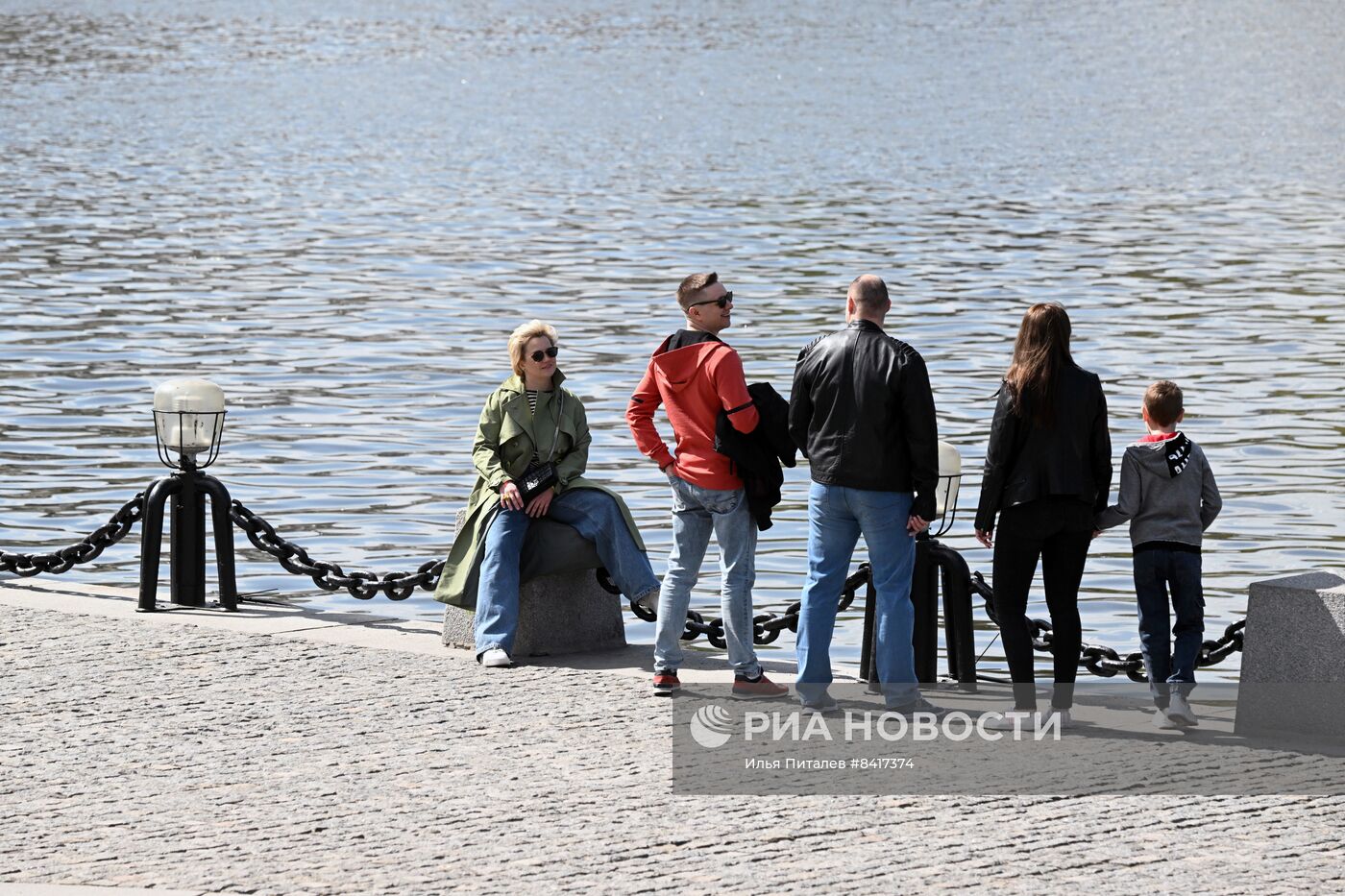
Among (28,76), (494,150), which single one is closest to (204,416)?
(494,150)

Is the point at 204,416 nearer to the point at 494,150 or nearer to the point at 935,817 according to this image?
the point at 935,817

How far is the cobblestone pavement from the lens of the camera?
7.01 m

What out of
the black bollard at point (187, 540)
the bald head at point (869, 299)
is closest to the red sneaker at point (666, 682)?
the bald head at point (869, 299)

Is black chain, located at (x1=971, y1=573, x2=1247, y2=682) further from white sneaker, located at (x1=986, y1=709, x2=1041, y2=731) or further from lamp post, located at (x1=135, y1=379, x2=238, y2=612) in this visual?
lamp post, located at (x1=135, y1=379, x2=238, y2=612)

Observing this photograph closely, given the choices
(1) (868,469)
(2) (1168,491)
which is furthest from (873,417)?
(2) (1168,491)

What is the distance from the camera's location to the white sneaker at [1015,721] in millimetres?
9094

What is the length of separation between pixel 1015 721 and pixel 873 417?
137cm

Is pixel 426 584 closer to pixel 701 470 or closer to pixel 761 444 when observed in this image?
pixel 701 470

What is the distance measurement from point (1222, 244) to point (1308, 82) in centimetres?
3036

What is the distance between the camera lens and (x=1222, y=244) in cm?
3206

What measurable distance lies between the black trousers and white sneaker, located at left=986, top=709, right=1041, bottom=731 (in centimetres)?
7

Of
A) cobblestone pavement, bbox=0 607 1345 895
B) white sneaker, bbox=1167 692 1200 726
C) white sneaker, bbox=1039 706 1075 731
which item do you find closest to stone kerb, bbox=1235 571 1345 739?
white sneaker, bbox=1167 692 1200 726

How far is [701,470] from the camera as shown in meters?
9.57

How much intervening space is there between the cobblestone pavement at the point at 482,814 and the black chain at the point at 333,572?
1781mm
